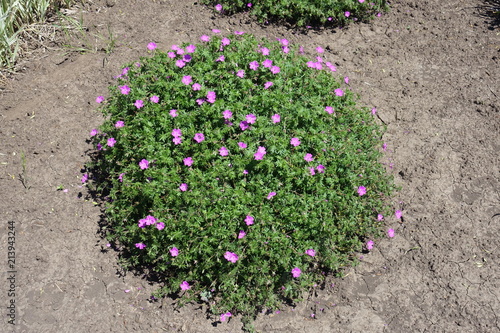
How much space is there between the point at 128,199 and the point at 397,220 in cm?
203

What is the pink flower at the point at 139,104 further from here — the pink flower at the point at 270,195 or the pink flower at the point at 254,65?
the pink flower at the point at 270,195

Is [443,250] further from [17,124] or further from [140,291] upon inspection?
[17,124]

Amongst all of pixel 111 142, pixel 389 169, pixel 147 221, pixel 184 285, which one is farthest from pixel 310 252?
pixel 111 142

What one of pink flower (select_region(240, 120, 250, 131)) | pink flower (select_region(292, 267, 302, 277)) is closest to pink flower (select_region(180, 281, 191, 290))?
pink flower (select_region(292, 267, 302, 277))

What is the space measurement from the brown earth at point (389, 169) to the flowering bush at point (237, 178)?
239mm

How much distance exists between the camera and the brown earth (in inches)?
128

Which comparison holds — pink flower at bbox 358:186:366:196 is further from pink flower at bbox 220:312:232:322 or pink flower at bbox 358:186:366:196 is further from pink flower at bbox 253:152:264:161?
pink flower at bbox 220:312:232:322

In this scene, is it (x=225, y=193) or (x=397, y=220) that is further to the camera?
(x=397, y=220)

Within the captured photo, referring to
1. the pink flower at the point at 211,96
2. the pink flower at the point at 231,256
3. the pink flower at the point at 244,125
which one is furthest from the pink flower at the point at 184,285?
the pink flower at the point at 211,96

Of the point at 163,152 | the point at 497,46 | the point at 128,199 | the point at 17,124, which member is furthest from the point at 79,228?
the point at 497,46

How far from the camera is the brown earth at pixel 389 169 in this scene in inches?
128

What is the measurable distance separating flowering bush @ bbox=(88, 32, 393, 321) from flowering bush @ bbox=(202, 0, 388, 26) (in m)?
1.42

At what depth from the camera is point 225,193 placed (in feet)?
10.00

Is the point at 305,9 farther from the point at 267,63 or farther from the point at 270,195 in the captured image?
the point at 270,195
